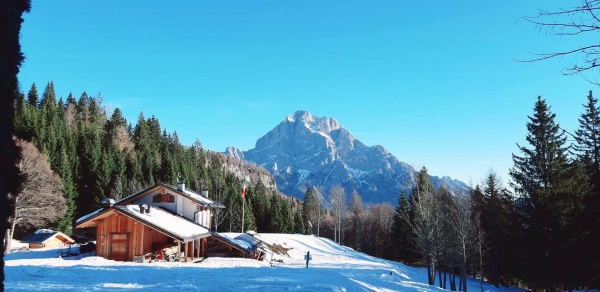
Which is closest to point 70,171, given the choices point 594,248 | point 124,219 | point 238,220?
point 238,220

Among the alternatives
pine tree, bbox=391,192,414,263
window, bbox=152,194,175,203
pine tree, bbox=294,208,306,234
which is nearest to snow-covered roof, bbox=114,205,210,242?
window, bbox=152,194,175,203

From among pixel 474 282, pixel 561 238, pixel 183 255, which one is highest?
pixel 561 238

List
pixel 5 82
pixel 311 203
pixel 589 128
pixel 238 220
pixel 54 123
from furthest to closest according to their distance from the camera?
pixel 311 203 < pixel 238 220 < pixel 54 123 < pixel 589 128 < pixel 5 82

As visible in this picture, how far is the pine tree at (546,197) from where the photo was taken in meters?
24.5

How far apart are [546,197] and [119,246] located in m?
30.0

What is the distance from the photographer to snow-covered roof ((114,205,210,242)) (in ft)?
82.1

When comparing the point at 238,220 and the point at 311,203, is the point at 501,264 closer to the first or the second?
the point at 238,220

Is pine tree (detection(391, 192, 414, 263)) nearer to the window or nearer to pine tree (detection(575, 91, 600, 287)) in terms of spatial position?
pine tree (detection(575, 91, 600, 287))

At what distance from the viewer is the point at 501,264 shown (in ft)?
124

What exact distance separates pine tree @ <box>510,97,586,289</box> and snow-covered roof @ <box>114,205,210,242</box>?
2409 centimetres

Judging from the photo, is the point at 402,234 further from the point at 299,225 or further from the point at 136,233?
the point at 136,233

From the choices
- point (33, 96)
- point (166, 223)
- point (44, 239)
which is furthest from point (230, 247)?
point (33, 96)

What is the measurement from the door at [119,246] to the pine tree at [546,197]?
2829 cm

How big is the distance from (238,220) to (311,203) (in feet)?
98.0
